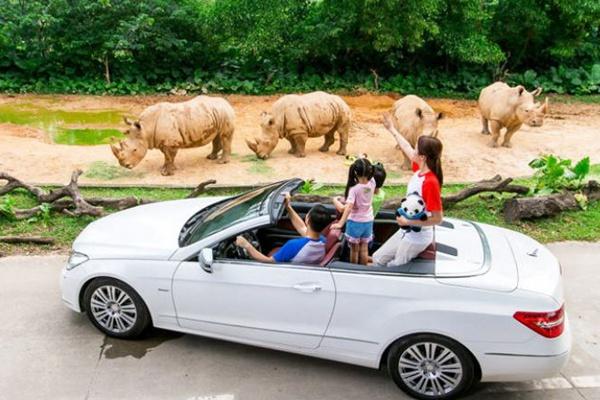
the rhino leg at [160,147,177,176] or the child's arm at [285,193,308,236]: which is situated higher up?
the child's arm at [285,193,308,236]

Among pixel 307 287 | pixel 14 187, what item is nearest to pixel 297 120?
pixel 14 187

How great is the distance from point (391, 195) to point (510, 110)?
18.6 ft

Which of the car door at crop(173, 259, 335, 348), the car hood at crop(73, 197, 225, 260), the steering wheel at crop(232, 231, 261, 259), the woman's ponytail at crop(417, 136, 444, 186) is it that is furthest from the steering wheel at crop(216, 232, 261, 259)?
the woman's ponytail at crop(417, 136, 444, 186)

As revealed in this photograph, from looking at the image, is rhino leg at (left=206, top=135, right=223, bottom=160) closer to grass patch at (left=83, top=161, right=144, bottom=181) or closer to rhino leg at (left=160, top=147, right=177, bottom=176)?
rhino leg at (left=160, top=147, right=177, bottom=176)

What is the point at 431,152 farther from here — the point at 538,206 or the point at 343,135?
the point at 343,135

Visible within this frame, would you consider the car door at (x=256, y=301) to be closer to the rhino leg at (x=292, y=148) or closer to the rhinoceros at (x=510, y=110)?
the rhino leg at (x=292, y=148)

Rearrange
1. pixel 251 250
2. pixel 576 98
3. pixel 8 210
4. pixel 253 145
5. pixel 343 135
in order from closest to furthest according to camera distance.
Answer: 1. pixel 251 250
2. pixel 8 210
3. pixel 253 145
4. pixel 343 135
5. pixel 576 98

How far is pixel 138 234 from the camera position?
19.6ft

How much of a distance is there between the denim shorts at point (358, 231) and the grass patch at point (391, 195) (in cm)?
395

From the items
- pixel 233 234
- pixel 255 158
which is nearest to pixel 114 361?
pixel 233 234

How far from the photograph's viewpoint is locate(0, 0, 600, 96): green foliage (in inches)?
746

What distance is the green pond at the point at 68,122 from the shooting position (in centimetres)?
1440

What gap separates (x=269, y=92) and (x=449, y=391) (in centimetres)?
1536

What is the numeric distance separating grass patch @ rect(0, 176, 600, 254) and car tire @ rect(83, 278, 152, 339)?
2.51 metres
